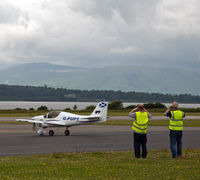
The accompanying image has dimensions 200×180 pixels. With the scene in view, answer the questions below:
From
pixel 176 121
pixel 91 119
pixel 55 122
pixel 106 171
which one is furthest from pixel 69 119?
pixel 106 171

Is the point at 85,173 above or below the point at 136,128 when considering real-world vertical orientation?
below

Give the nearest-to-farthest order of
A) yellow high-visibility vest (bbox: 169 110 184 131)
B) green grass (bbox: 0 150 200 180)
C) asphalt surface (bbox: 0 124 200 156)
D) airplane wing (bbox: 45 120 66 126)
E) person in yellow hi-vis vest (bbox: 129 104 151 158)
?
green grass (bbox: 0 150 200 180)
person in yellow hi-vis vest (bbox: 129 104 151 158)
yellow high-visibility vest (bbox: 169 110 184 131)
asphalt surface (bbox: 0 124 200 156)
airplane wing (bbox: 45 120 66 126)

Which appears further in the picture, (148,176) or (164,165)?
(164,165)

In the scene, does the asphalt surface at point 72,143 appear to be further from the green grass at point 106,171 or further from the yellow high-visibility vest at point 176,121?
the green grass at point 106,171

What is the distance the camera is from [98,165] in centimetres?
1368

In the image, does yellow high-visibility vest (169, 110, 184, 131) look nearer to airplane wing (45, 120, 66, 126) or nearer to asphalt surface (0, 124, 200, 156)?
asphalt surface (0, 124, 200, 156)

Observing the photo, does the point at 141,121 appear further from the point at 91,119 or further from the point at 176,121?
the point at 91,119

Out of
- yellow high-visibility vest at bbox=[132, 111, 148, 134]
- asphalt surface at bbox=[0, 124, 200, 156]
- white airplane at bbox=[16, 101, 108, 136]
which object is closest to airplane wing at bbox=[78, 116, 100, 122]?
white airplane at bbox=[16, 101, 108, 136]

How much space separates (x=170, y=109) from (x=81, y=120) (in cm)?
1815

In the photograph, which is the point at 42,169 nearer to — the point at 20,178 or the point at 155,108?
the point at 20,178

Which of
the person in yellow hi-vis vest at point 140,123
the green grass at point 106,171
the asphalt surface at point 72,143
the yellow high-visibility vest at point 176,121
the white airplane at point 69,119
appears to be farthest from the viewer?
the white airplane at point 69,119

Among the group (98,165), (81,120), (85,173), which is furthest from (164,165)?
(81,120)

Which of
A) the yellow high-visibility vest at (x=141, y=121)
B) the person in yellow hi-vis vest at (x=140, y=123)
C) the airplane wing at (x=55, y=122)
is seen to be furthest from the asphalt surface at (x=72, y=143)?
the yellow high-visibility vest at (x=141, y=121)

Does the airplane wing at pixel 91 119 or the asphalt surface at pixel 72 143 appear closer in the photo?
the asphalt surface at pixel 72 143
